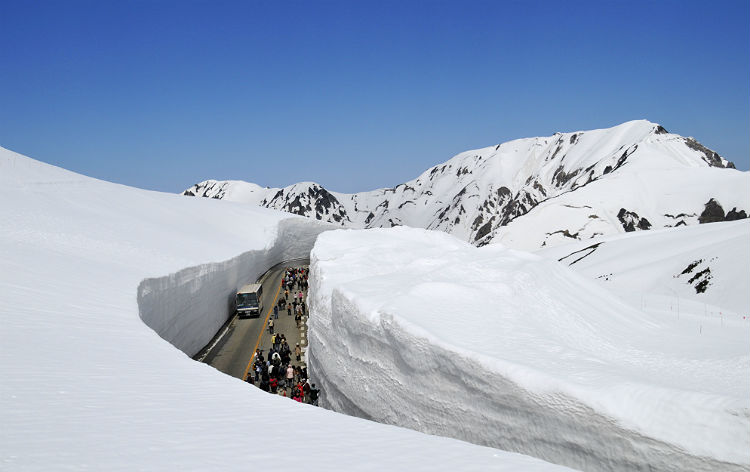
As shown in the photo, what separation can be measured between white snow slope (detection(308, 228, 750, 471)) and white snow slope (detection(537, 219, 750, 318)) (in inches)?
209

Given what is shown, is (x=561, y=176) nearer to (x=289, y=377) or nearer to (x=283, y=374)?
(x=283, y=374)

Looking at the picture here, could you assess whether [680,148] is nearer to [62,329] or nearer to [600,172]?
[600,172]

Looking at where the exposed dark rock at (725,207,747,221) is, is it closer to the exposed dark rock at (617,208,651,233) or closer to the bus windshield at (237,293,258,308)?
the exposed dark rock at (617,208,651,233)

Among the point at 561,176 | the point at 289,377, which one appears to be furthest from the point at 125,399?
the point at 561,176

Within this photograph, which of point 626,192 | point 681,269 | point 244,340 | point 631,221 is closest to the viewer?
point 244,340

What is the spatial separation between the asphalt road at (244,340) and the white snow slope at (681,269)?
681 inches

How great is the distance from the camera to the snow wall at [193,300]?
21.8 meters

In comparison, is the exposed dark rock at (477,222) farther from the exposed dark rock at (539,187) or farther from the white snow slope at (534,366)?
the white snow slope at (534,366)

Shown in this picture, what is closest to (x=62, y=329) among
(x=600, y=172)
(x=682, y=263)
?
(x=682, y=263)

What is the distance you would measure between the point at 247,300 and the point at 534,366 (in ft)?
86.6

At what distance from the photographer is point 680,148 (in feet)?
382

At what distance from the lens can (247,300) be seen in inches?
1336

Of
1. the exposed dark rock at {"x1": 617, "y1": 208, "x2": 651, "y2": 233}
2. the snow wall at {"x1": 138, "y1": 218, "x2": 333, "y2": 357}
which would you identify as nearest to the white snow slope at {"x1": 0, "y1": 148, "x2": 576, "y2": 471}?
the snow wall at {"x1": 138, "y1": 218, "x2": 333, "y2": 357}

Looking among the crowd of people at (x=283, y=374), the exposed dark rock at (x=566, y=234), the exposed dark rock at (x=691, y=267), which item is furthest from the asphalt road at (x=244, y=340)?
the exposed dark rock at (x=566, y=234)
